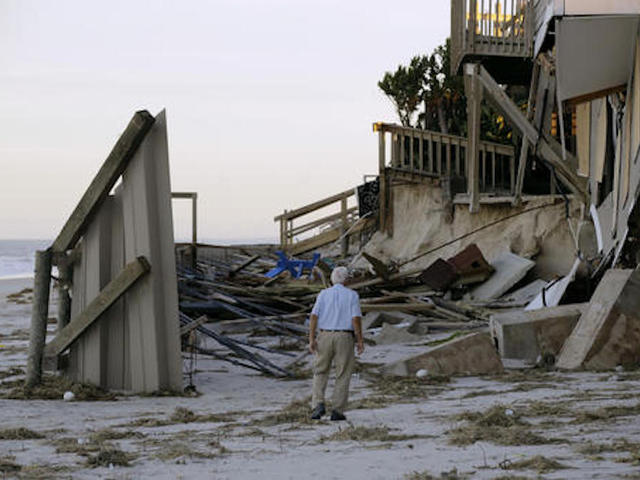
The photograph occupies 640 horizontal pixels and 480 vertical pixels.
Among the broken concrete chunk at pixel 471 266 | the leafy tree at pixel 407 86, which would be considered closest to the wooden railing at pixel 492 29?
the broken concrete chunk at pixel 471 266

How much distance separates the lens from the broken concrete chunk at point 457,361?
491 inches

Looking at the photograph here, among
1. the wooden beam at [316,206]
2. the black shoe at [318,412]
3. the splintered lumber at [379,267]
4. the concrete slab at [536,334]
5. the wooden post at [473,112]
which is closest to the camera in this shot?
the black shoe at [318,412]

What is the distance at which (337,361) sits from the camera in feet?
30.9

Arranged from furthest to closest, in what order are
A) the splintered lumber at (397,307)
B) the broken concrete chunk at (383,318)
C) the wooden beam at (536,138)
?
the wooden beam at (536,138) → the splintered lumber at (397,307) → the broken concrete chunk at (383,318)

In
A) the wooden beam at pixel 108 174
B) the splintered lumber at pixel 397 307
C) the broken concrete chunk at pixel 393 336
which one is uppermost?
the wooden beam at pixel 108 174

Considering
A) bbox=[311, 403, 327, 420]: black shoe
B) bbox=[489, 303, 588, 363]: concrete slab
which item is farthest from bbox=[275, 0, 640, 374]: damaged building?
bbox=[311, 403, 327, 420]: black shoe

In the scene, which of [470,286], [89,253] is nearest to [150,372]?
[89,253]

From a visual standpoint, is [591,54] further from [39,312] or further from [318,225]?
[318,225]

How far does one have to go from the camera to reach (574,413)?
8.61 m

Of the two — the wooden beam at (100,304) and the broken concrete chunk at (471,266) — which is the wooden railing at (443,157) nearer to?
the broken concrete chunk at (471,266)

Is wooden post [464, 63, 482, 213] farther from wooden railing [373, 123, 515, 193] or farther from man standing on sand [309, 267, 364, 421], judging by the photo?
man standing on sand [309, 267, 364, 421]

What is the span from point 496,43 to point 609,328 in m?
10.3

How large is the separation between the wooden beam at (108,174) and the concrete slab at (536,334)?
18.0 feet

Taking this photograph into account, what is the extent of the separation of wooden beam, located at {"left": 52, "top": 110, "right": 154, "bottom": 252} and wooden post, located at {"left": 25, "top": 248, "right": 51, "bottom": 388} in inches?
15.9
